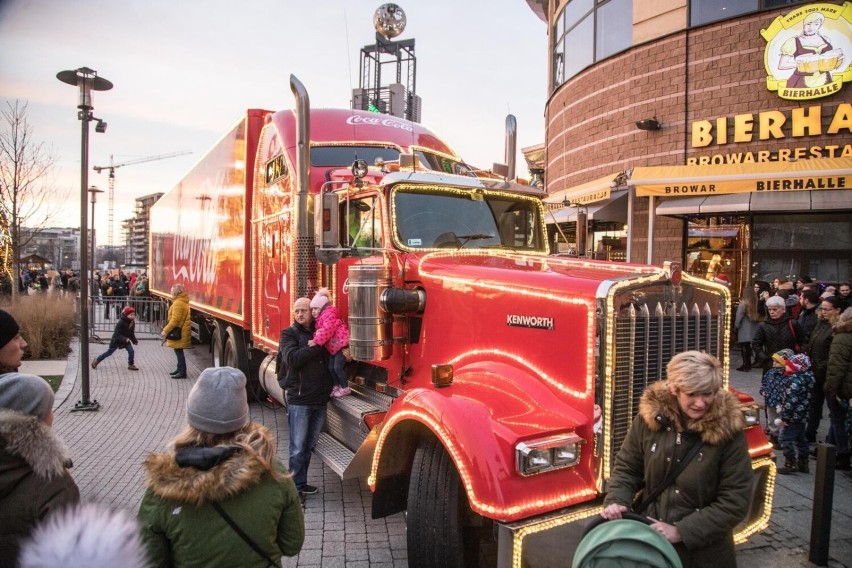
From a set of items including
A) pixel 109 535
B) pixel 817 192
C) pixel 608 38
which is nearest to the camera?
pixel 109 535

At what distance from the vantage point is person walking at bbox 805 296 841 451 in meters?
5.90

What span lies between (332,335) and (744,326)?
8.48 m

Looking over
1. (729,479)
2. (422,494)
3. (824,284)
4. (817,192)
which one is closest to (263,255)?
(422,494)

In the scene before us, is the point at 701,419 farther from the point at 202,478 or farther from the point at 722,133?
the point at 722,133

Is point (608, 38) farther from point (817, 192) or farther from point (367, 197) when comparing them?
point (367, 197)

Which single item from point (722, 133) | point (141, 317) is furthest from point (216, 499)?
point (141, 317)

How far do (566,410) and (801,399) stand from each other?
339 cm

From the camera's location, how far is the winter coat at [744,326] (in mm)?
10508

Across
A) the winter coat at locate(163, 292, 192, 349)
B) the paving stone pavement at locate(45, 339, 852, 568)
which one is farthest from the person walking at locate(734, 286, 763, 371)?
the winter coat at locate(163, 292, 192, 349)

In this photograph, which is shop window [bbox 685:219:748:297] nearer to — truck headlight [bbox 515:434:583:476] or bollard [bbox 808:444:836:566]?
bollard [bbox 808:444:836:566]

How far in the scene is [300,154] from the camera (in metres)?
5.24

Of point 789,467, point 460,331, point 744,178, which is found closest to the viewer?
point 460,331

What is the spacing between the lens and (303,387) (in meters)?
4.89

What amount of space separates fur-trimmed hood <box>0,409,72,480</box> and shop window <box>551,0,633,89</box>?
49.1ft
